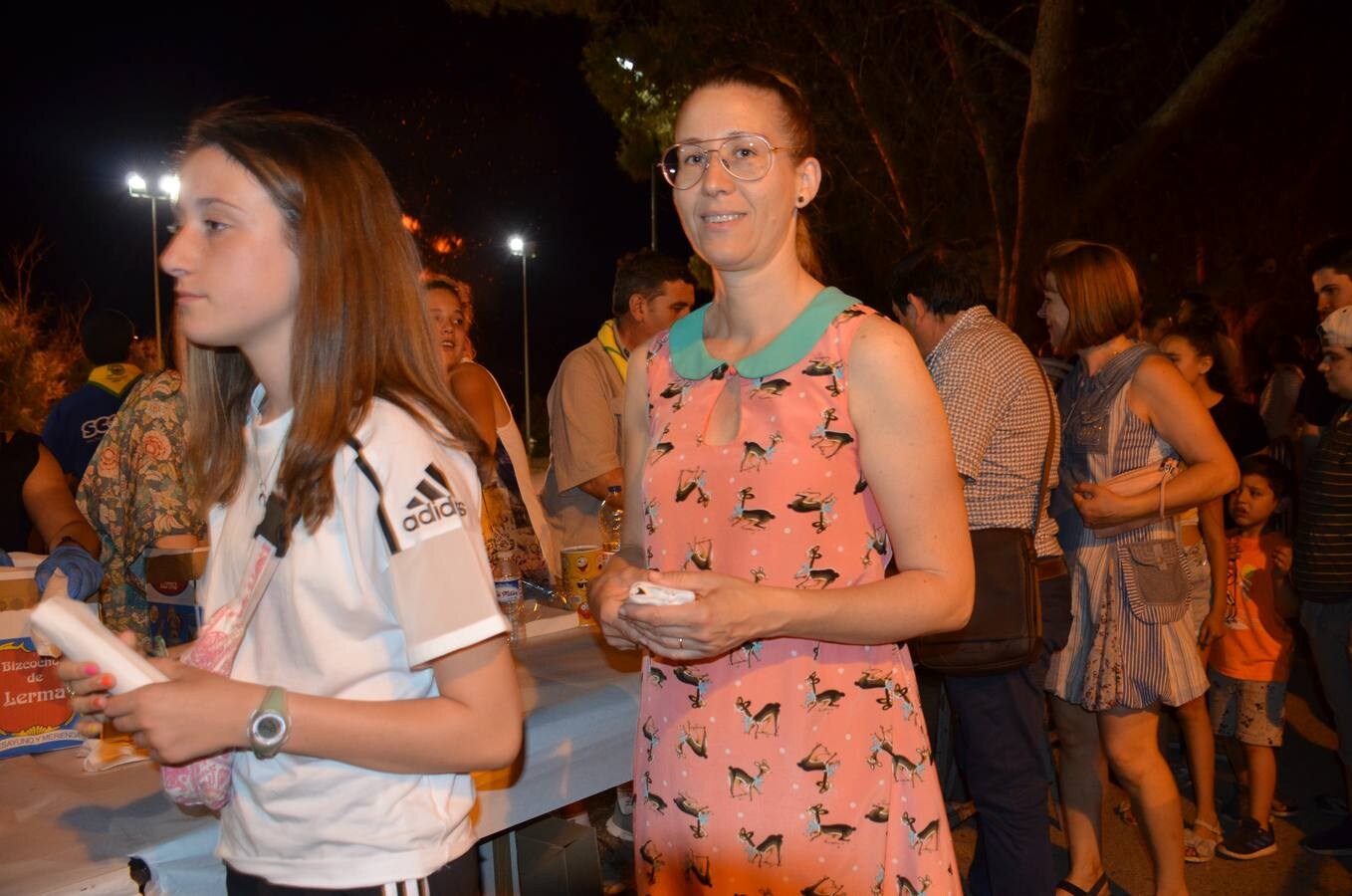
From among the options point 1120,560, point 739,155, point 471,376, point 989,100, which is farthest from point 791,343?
point 989,100

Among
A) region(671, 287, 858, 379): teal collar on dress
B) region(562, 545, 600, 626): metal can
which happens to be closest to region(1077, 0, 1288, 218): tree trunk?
region(562, 545, 600, 626): metal can

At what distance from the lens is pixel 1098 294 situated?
356 centimetres

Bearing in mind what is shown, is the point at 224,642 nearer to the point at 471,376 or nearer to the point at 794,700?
the point at 794,700

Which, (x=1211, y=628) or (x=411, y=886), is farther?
(x=1211, y=628)

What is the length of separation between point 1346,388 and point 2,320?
519cm

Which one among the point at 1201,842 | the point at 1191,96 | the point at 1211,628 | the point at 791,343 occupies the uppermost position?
the point at 1191,96

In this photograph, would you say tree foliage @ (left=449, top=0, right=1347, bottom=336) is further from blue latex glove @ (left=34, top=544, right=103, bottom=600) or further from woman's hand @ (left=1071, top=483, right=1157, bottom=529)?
blue latex glove @ (left=34, top=544, right=103, bottom=600)

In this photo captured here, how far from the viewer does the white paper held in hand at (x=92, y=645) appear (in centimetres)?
116

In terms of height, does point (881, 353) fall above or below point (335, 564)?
above

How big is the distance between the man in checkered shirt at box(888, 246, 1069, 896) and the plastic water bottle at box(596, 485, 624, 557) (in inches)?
46.7

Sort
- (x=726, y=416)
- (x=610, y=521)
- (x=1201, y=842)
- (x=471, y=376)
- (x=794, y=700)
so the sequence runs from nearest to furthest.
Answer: (x=794, y=700)
(x=726, y=416)
(x=610, y=521)
(x=1201, y=842)
(x=471, y=376)

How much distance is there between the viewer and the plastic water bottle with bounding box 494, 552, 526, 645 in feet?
10.5

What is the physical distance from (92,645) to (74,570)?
1060 mm

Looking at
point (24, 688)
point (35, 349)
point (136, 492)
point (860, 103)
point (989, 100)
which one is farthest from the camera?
point (35, 349)
